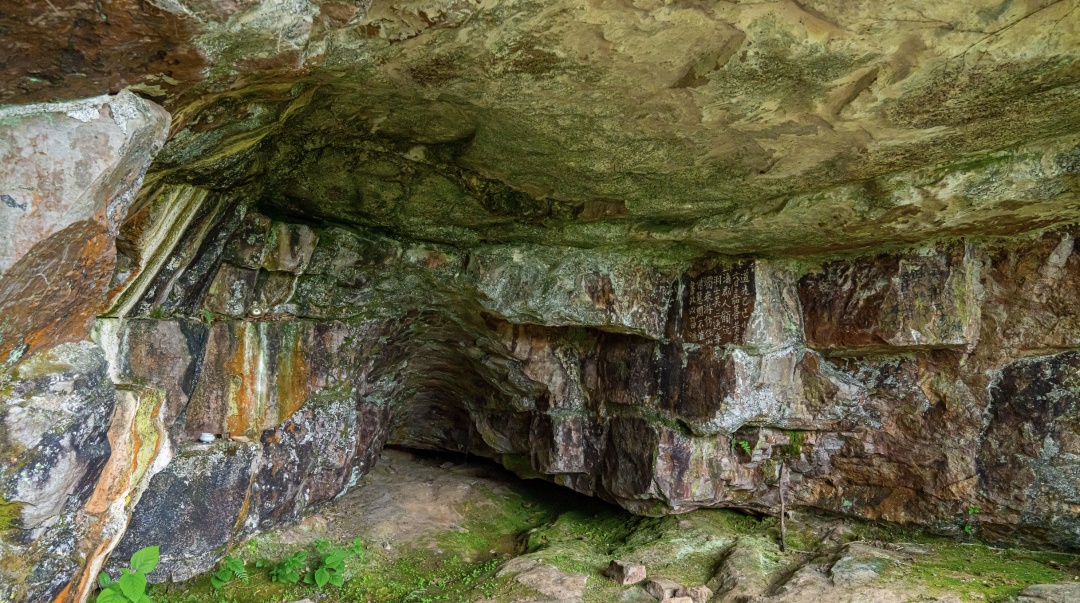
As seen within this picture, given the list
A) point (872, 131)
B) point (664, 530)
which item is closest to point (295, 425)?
point (664, 530)

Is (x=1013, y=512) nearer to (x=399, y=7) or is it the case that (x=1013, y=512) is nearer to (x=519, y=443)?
(x=519, y=443)

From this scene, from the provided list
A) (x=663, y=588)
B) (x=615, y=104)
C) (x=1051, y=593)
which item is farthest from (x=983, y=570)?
(x=615, y=104)

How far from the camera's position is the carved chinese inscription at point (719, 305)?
5.94 metres

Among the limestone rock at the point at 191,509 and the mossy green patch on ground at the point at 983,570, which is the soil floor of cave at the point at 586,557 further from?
the limestone rock at the point at 191,509

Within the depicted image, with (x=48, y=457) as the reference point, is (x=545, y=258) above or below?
above

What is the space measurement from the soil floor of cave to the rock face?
0.87 ft

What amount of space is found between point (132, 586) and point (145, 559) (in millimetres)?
257

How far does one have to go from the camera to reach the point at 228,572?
17.6 feet

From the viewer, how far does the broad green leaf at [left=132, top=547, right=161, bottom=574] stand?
4203 mm

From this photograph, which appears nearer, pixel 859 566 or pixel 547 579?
pixel 859 566

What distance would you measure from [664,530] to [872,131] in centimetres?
454

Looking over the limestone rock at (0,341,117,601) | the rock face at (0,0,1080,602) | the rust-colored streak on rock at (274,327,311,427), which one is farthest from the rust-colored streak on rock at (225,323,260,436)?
the limestone rock at (0,341,117,601)

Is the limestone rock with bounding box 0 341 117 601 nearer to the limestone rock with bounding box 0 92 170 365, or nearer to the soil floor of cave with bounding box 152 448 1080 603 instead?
the limestone rock with bounding box 0 92 170 365

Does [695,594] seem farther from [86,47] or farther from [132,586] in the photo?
[86,47]
